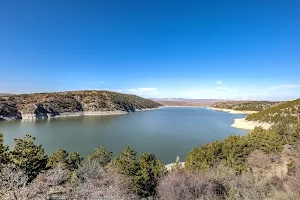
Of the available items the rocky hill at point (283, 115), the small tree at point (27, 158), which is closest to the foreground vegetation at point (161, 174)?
the small tree at point (27, 158)

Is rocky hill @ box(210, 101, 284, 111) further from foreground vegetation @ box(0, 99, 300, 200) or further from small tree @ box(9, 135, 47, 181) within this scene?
small tree @ box(9, 135, 47, 181)

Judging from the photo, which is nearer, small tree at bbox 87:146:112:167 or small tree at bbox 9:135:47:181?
small tree at bbox 9:135:47:181

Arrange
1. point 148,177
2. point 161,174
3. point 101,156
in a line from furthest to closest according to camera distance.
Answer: point 101,156, point 161,174, point 148,177

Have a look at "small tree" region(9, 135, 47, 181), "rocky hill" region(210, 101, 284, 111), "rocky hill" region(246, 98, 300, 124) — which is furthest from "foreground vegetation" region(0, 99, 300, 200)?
"rocky hill" region(210, 101, 284, 111)

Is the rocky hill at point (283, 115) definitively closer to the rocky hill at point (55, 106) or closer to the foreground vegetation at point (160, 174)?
the foreground vegetation at point (160, 174)

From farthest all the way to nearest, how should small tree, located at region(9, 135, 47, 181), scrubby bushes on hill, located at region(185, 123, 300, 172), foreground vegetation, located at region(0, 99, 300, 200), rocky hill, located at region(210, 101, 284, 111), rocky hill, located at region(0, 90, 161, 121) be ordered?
rocky hill, located at region(210, 101, 284, 111)
rocky hill, located at region(0, 90, 161, 121)
scrubby bushes on hill, located at region(185, 123, 300, 172)
small tree, located at region(9, 135, 47, 181)
foreground vegetation, located at region(0, 99, 300, 200)

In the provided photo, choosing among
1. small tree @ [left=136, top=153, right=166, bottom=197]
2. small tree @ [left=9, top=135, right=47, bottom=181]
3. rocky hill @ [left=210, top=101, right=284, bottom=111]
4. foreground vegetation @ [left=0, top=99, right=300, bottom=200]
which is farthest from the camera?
rocky hill @ [left=210, top=101, right=284, bottom=111]

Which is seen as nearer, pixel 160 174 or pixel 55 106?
pixel 160 174

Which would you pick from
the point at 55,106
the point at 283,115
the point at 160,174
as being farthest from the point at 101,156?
the point at 55,106

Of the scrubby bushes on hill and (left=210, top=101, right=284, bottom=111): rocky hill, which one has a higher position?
(left=210, top=101, right=284, bottom=111): rocky hill

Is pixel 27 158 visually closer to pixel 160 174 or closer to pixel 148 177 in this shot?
pixel 148 177

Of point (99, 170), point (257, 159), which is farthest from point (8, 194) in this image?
point (257, 159)

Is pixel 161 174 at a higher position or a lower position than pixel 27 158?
lower
